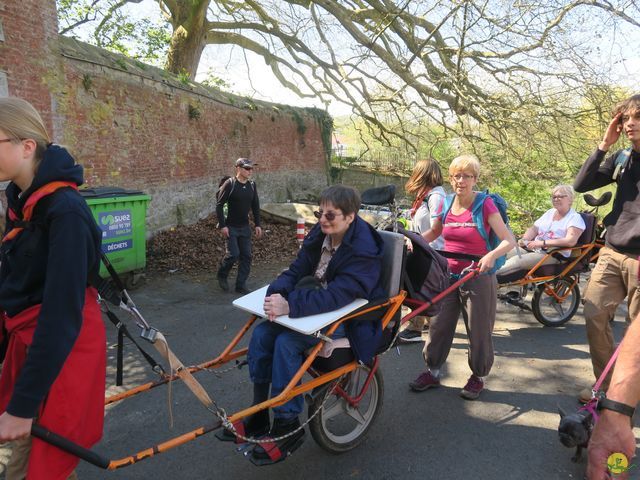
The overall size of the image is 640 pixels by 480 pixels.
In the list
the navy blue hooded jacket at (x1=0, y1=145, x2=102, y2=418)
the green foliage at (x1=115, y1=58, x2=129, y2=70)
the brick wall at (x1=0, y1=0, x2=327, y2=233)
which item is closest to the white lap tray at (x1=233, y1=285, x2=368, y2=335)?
the navy blue hooded jacket at (x1=0, y1=145, x2=102, y2=418)

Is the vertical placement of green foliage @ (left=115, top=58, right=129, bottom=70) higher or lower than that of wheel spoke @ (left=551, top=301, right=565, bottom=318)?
higher

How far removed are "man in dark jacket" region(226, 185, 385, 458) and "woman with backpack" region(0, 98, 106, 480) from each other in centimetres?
97

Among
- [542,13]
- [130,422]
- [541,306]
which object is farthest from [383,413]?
[542,13]

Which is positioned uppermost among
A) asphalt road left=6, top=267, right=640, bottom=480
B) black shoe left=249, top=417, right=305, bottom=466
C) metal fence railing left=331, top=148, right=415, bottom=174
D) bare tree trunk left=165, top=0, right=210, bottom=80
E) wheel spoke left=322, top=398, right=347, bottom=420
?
bare tree trunk left=165, top=0, right=210, bottom=80

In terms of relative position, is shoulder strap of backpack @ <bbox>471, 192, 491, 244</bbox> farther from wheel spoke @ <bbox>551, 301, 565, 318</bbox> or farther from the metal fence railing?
the metal fence railing

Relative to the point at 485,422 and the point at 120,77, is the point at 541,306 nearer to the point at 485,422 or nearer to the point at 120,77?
the point at 485,422

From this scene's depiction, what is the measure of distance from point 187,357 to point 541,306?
4413 mm

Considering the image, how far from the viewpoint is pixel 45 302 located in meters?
1.55

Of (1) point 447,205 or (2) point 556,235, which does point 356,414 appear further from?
(2) point 556,235

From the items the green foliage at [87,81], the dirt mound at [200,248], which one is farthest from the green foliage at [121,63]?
the dirt mound at [200,248]

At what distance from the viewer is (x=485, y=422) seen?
3.48 m

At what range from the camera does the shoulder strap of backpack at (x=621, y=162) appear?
10.6ft

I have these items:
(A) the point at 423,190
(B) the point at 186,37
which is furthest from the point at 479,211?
(B) the point at 186,37

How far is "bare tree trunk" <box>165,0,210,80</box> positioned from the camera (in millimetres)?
14258
